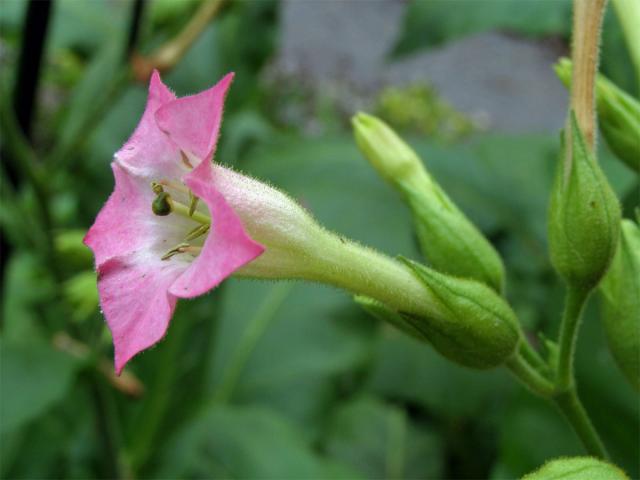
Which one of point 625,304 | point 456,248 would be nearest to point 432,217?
point 456,248

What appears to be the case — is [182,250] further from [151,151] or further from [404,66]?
[404,66]

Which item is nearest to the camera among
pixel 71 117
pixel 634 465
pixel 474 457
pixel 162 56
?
pixel 634 465

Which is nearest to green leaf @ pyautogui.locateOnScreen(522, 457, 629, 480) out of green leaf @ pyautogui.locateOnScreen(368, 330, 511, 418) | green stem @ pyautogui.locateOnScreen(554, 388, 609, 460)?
green stem @ pyautogui.locateOnScreen(554, 388, 609, 460)

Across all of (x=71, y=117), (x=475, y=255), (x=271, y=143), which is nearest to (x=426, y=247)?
(x=475, y=255)

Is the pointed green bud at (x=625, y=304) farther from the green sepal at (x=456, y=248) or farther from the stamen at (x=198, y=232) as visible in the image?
the stamen at (x=198, y=232)

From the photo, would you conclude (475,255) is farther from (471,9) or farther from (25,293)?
(25,293)

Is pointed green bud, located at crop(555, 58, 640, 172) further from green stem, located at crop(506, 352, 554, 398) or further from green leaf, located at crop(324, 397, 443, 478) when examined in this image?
green leaf, located at crop(324, 397, 443, 478)
